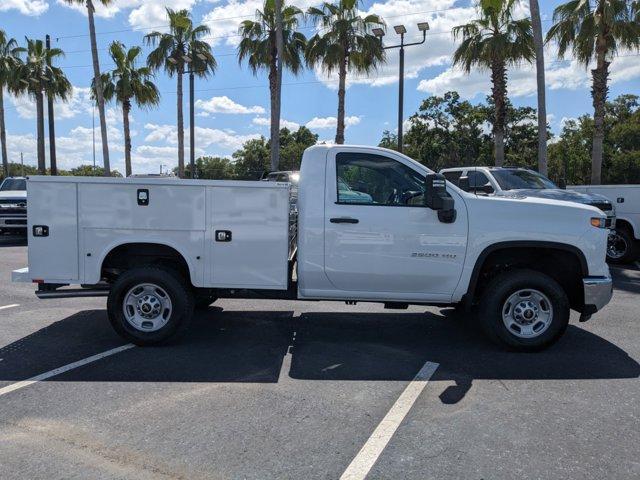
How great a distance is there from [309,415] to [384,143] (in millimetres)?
56137

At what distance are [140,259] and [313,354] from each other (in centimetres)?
213

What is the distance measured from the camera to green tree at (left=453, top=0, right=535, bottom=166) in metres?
19.1

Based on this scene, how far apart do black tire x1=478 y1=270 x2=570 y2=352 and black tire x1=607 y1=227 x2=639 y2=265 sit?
738cm

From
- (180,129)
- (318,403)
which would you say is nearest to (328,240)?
(318,403)

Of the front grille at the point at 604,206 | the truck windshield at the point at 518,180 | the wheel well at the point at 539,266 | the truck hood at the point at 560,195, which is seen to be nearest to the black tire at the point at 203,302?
the wheel well at the point at 539,266

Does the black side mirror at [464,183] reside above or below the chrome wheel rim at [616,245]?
above

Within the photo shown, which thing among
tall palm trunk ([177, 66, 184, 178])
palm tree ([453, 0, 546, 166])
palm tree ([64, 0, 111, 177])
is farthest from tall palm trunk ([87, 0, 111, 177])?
palm tree ([453, 0, 546, 166])

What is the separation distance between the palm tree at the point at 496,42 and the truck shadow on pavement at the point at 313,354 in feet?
50.2

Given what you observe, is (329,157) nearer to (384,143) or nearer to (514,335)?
(514,335)

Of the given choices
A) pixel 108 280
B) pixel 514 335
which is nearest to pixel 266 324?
pixel 108 280

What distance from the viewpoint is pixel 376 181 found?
551 centimetres

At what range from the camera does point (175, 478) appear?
3170mm

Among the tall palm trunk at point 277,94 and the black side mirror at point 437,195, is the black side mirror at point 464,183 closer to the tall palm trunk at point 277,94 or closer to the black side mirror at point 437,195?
the black side mirror at point 437,195

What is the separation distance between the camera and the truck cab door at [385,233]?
17.7ft
